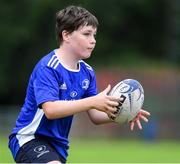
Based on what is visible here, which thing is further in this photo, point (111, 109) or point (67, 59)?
point (67, 59)

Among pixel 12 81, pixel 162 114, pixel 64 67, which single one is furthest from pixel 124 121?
pixel 12 81

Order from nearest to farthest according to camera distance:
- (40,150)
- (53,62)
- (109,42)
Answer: (40,150), (53,62), (109,42)

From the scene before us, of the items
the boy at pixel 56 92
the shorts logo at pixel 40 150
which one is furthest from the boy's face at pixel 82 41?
the shorts logo at pixel 40 150

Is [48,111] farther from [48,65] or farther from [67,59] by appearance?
[67,59]

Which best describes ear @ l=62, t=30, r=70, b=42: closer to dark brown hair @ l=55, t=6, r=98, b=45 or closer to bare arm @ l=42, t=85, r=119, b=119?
dark brown hair @ l=55, t=6, r=98, b=45

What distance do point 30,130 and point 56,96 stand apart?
0.47 meters

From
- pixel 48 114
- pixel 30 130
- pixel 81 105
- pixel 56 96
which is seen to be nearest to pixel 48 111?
pixel 48 114

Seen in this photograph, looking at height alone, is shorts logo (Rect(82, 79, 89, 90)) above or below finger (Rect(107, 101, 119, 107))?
above

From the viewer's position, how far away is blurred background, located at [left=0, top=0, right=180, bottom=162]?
33.5 m

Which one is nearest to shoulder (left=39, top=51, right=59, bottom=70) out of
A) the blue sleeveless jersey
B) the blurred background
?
the blue sleeveless jersey

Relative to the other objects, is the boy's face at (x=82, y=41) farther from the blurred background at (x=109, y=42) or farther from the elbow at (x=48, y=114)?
the blurred background at (x=109, y=42)

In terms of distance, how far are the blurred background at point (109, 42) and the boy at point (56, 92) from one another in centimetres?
2351

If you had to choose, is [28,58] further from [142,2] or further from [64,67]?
[64,67]

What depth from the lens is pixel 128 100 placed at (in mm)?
7402
